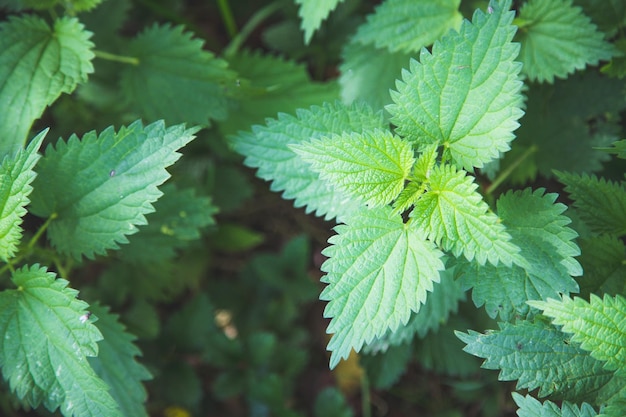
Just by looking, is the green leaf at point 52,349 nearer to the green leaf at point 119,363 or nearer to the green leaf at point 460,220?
the green leaf at point 119,363

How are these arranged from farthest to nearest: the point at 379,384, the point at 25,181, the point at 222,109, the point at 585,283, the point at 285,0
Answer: the point at 285,0 → the point at 379,384 → the point at 222,109 → the point at 585,283 → the point at 25,181

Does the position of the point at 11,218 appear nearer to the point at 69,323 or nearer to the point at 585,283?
the point at 69,323

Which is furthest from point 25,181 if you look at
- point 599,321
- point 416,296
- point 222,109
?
point 599,321

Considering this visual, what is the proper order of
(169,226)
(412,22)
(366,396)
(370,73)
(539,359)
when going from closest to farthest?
(539,359) → (412,22) → (169,226) → (370,73) → (366,396)

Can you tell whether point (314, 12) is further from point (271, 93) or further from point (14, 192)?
point (14, 192)

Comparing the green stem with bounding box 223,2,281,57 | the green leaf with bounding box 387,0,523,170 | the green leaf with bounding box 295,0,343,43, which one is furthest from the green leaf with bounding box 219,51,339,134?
the green leaf with bounding box 387,0,523,170

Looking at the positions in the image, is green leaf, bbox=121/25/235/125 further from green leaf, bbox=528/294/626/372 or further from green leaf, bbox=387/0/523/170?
green leaf, bbox=528/294/626/372

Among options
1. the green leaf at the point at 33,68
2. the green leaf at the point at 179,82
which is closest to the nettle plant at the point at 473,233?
the green leaf at the point at 179,82

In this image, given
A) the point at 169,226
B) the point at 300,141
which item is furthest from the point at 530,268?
the point at 169,226
